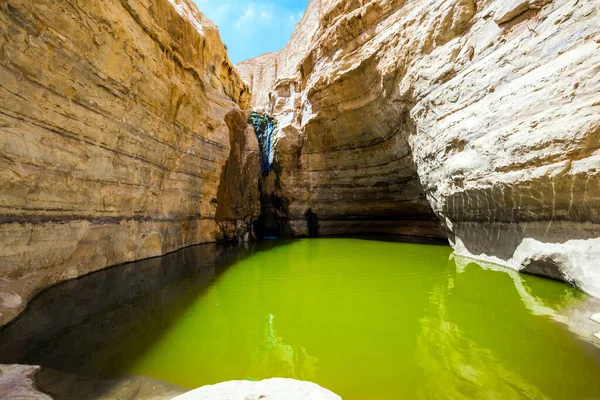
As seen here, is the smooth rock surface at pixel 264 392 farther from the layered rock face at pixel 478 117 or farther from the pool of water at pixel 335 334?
the layered rock face at pixel 478 117

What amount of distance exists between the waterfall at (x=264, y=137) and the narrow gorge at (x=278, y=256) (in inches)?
232

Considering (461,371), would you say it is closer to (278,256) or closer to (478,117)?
(478,117)

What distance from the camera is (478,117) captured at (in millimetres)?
5406

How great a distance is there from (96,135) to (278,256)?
507cm

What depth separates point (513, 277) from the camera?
4.62m

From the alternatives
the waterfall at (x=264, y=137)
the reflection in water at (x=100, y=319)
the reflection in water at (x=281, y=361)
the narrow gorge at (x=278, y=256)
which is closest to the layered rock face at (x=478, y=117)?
A: the narrow gorge at (x=278, y=256)

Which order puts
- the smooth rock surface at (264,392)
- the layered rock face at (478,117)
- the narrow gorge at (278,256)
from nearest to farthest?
the smooth rock surface at (264,392) → the narrow gorge at (278,256) → the layered rock face at (478,117)

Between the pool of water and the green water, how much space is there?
0.04 feet

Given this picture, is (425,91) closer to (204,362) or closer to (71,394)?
(204,362)

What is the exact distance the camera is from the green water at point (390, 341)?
2.01 m

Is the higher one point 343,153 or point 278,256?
point 343,153

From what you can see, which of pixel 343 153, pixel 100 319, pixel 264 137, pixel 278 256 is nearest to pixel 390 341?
pixel 100 319

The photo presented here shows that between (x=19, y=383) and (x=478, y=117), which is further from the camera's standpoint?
(x=478, y=117)

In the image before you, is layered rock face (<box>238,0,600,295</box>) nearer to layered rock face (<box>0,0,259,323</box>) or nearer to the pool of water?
the pool of water
